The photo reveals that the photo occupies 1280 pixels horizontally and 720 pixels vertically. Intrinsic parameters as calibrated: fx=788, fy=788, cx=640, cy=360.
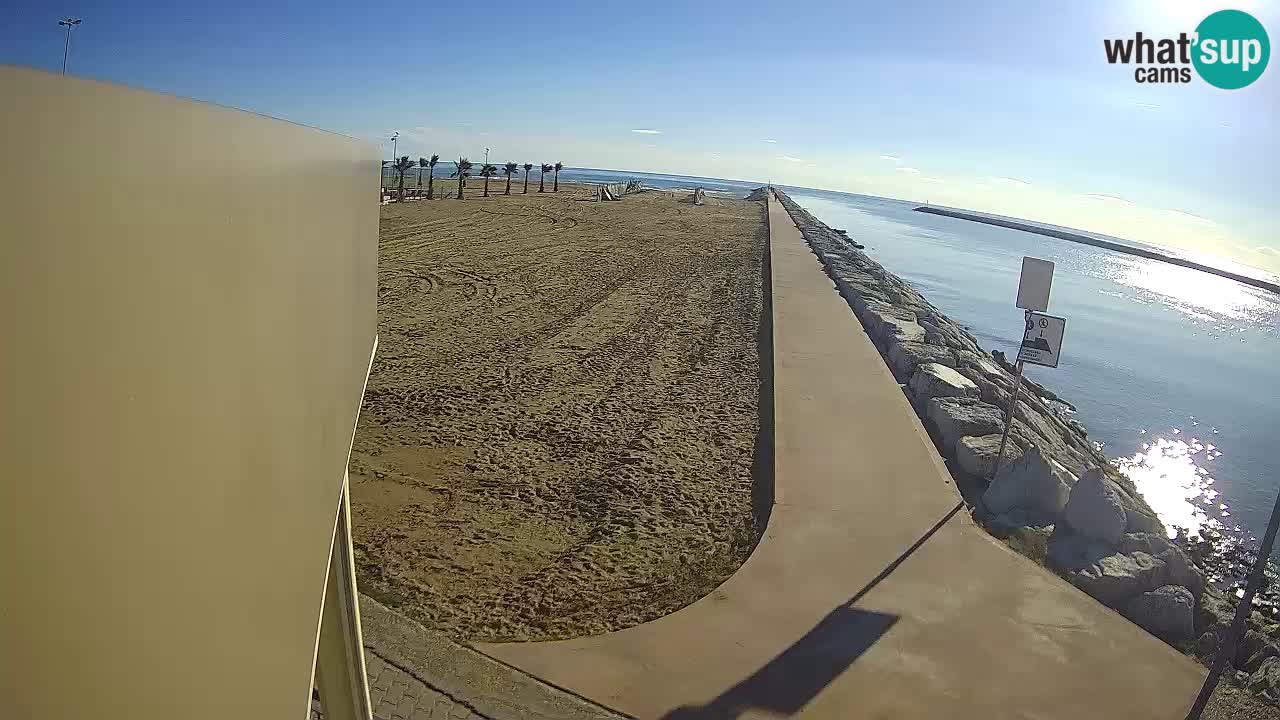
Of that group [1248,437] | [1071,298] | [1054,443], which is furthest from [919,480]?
[1071,298]

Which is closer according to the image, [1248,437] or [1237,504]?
[1237,504]

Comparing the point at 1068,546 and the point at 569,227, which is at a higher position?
the point at 569,227

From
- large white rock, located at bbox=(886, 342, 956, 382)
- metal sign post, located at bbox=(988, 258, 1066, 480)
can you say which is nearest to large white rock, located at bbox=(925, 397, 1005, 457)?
metal sign post, located at bbox=(988, 258, 1066, 480)

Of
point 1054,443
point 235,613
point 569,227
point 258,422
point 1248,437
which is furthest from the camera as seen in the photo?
point 569,227

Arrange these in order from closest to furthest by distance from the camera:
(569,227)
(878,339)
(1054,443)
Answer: (1054,443), (878,339), (569,227)

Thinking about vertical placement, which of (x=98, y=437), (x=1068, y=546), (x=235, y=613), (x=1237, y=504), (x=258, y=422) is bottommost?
(x=1237, y=504)

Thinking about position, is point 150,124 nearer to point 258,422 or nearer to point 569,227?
point 258,422
